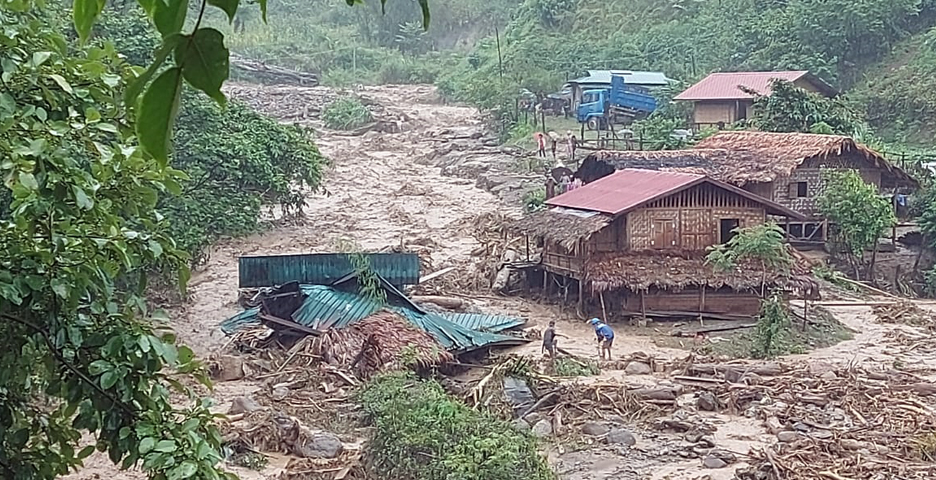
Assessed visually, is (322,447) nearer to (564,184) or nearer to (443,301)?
(443,301)

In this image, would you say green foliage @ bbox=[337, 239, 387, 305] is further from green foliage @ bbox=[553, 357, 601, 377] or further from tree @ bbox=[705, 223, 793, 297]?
tree @ bbox=[705, 223, 793, 297]

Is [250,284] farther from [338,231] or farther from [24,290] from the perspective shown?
[24,290]

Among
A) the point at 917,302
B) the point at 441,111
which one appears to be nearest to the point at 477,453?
the point at 917,302

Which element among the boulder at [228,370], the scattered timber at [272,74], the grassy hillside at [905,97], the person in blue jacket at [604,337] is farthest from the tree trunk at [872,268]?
the scattered timber at [272,74]

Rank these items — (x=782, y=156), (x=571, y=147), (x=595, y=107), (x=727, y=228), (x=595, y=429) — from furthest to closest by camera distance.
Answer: (x=595, y=107) < (x=571, y=147) < (x=782, y=156) < (x=727, y=228) < (x=595, y=429)

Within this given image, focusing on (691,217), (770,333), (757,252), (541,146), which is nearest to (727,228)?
(691,217)

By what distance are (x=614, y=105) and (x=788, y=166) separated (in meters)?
10.1

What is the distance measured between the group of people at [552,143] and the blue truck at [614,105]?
0.90 m

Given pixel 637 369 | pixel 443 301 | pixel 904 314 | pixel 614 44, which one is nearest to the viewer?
pixel 637 369

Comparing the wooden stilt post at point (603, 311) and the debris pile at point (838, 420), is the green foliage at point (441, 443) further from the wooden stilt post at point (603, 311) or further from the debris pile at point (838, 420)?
the wooden stilt post at point (603, 311)

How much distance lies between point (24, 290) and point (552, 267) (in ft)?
46.4

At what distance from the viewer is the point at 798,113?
2283 centimetres

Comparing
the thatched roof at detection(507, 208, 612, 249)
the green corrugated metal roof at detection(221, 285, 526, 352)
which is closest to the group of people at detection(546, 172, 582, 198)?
the thatched roof at detection(507, 208, 612, 249)

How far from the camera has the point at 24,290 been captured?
8.45 feet
